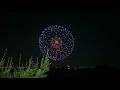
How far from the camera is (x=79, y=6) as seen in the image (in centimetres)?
319

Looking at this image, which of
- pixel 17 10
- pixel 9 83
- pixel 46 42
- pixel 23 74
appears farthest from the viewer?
pixel 46 42

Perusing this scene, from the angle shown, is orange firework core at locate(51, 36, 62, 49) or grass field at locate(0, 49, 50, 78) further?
orange firework core at locate(51, 36, 62, 49)

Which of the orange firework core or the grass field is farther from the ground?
the orange firework core

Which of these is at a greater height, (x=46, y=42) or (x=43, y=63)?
(x=46, y=42)

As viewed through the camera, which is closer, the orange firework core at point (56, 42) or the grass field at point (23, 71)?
the grass field at point (23, 71)

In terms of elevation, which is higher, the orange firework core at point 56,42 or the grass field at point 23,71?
the orange firework core at point 56,42

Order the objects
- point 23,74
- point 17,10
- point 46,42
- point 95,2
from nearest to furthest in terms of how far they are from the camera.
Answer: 1. point 23,74
2. point 95,2
3. point 17,10
4. point 46,42

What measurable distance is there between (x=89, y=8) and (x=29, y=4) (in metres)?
0.86

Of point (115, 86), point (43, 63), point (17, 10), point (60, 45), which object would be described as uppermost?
point (17, 10)

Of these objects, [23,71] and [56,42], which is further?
[56,42]

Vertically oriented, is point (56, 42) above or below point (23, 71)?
above

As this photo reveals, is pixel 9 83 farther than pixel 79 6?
No

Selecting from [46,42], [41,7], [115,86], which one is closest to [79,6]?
[41,7]

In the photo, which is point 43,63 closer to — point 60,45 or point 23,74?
point 23,74
